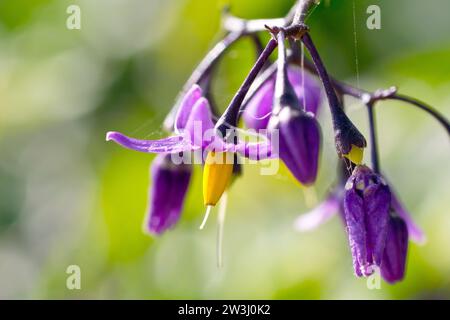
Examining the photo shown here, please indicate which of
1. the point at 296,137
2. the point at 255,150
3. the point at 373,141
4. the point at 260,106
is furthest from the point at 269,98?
the point at 296,137

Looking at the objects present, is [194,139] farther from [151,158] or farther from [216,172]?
[151,158]

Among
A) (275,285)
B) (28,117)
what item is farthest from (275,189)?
(28,117)

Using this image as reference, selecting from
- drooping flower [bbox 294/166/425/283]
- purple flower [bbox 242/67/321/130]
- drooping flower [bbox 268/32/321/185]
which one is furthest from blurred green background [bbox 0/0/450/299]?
drooping flower [bbox 268/32/321/185]

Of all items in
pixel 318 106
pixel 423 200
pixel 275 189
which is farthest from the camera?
pixel 275 189

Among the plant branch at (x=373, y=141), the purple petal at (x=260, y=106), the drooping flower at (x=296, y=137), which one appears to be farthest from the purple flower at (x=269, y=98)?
the drooping flower at (x=296, y=137)

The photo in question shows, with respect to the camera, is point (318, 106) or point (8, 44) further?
point (8, 44)

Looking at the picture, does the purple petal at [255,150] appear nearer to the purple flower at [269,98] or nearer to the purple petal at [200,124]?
the purple petal at [200,124]
